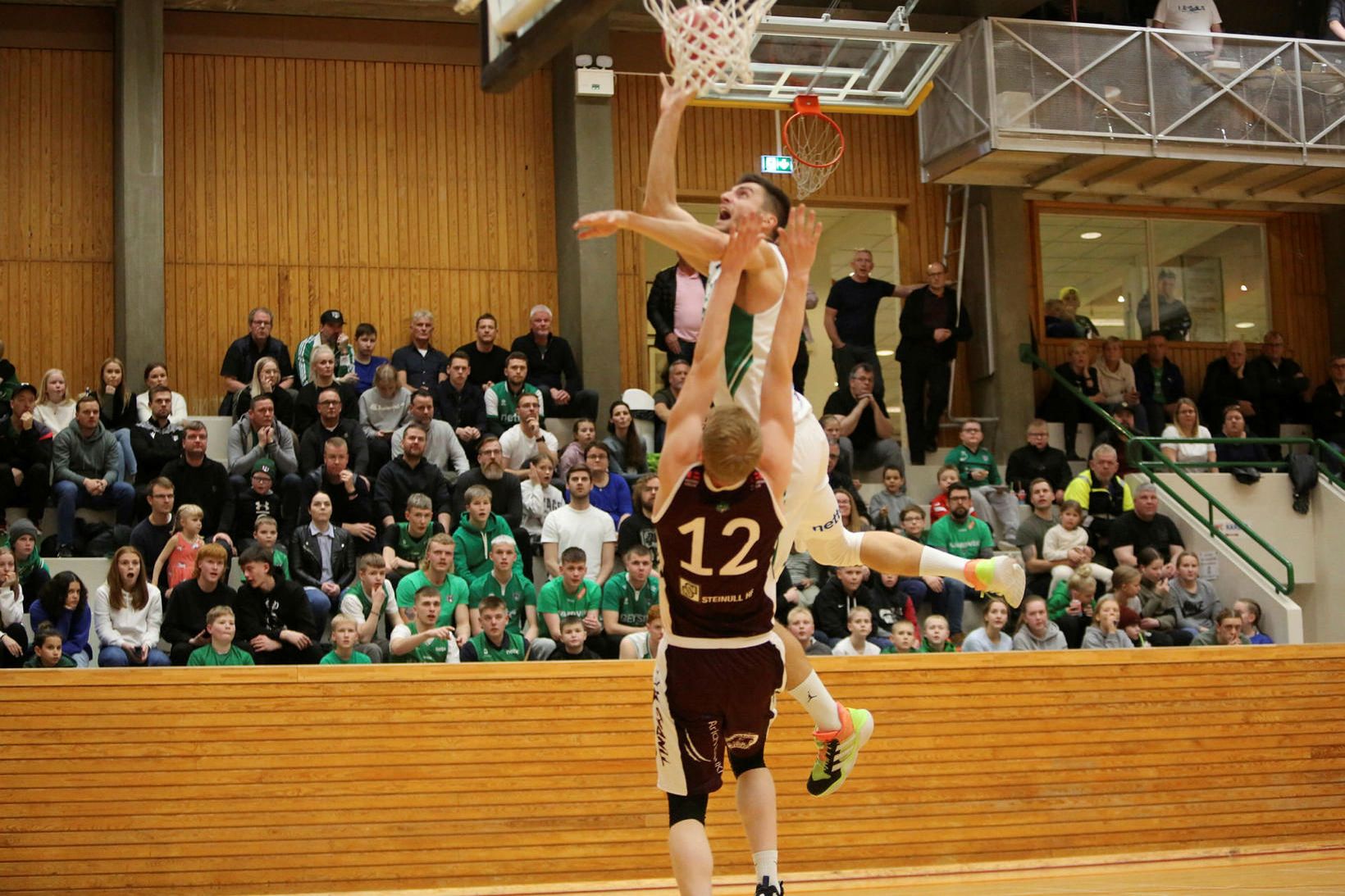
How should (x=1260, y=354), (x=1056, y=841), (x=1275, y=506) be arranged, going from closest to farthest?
(x=1056, y=841), (x=1275, y=506), (x=1260, y=354)

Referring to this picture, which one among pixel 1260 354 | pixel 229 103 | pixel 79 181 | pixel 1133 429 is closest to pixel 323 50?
pixel 229 103

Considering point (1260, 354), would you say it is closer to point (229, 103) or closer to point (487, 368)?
point (487, 368)

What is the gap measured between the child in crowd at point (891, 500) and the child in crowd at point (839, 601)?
1680mm

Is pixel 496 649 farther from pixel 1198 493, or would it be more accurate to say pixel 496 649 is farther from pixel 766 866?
pixel 1198 493

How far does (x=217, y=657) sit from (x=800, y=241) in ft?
17.8

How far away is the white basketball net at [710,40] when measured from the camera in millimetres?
5820

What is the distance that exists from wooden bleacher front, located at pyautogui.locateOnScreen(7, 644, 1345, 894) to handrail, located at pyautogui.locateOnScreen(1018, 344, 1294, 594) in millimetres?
3631

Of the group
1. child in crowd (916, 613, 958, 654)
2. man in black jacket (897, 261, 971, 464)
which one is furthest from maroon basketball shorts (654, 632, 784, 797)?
man in black jacket (897, 261, 971, 464)

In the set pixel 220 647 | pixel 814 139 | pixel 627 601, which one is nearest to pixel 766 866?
pixel 220 647

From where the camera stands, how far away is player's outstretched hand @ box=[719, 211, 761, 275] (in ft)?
17.2

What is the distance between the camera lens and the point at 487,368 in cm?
1420

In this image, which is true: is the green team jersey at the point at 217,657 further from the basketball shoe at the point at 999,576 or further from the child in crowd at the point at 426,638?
the basketball shoe at the point at 999,576

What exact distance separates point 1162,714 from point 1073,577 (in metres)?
2.36

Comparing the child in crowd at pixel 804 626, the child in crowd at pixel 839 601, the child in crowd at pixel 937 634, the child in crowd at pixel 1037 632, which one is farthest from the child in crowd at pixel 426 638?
the child in crowd at pixel 1037 632
